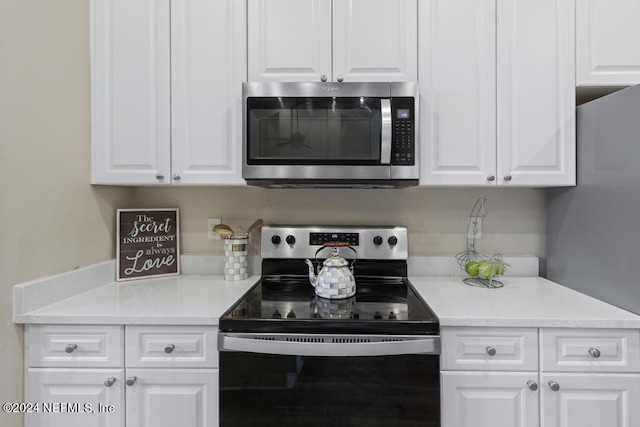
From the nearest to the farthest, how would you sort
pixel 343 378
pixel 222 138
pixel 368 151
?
pixel 343 378 < pixel 368 151 < pixel 222 138

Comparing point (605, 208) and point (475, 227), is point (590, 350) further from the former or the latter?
point (475, 227)

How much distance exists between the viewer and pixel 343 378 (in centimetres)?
123

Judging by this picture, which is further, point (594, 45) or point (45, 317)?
point (594, 45)

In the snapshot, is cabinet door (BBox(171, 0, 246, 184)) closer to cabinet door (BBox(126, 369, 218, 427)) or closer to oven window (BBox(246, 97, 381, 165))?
oven window (BBox(246, 97, 381, 165))

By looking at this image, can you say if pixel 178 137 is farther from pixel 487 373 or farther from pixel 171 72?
pixel 487 373

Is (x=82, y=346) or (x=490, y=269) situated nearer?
(x=82, y=346)

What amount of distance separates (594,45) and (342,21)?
3.48ft

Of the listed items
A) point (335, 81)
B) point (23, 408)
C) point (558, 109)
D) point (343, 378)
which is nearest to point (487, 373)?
point (343, 378)

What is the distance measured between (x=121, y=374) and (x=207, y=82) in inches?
47.4

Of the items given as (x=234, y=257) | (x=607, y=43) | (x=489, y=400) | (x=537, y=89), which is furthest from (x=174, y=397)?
(x=607, y=43)

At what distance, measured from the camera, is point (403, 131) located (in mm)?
1532

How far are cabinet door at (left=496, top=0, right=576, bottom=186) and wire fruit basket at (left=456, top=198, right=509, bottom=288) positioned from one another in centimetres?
38

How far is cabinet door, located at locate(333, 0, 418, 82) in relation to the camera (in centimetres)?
161

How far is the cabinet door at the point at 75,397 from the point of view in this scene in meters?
1.31
